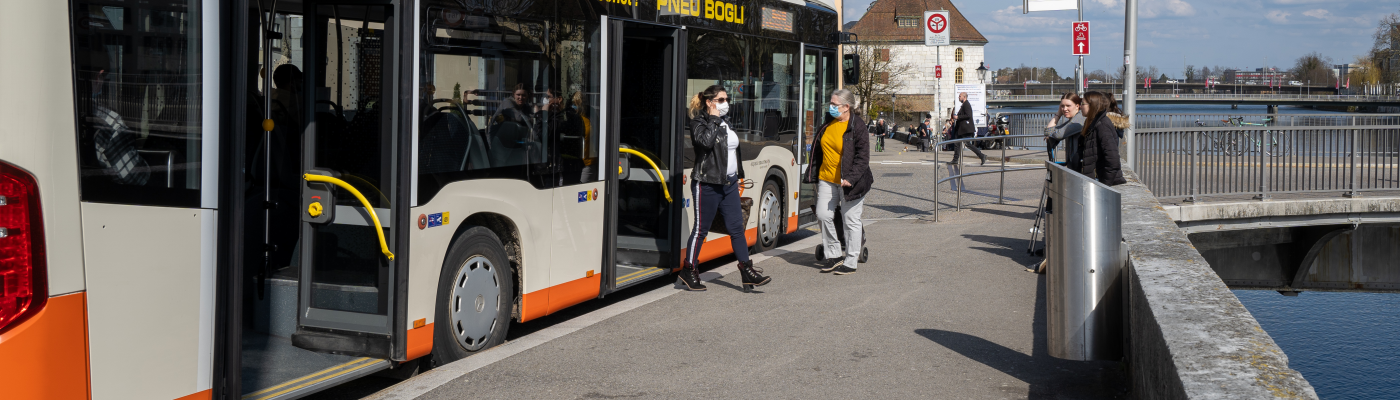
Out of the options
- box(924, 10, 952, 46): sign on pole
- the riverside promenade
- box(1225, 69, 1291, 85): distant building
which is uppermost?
box(1225, 69, 1291, 85): distant building

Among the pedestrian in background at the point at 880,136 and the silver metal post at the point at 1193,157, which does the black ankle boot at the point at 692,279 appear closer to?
the silver metal post at the point at 1193,157

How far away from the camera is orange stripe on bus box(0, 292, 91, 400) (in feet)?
11.7

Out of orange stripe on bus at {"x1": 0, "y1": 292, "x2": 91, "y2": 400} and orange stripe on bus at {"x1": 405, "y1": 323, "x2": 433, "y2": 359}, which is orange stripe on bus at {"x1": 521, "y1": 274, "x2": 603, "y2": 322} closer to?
orange stripe on bus at {"x1": 405, "y1": 323, "x2": 433, "y2": 359}

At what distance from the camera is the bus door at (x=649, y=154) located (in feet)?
28.9

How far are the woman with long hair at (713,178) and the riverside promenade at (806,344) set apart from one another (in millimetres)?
233

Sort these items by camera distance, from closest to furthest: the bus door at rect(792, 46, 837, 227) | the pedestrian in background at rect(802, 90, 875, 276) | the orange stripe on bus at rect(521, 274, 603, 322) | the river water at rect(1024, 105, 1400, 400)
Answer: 1. the orange stripe on bus at rect(521, 274, 603, 322)
2. the pedestrian in background at rect(802, 90, 875, 276)
3. the bus door at rect(792, 46, 837, 227)
4. the river water at rect(1024, 105, 1400, 400)

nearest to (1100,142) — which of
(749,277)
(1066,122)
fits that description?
(1066,122)

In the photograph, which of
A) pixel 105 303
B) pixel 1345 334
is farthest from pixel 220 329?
pixel 1345 334

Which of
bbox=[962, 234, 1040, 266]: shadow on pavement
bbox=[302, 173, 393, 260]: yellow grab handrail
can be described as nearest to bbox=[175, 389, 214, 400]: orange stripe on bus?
bbox=[302, 173, 393, 260]: yellow grab handrail

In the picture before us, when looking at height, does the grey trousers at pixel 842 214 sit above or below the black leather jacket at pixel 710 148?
below

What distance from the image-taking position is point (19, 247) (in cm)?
356

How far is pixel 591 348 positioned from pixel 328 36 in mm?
2283

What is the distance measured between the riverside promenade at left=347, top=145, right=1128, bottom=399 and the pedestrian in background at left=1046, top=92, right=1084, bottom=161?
3.91 feet

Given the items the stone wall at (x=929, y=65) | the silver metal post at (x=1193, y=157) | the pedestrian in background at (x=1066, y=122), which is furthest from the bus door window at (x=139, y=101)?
the stone wall at (x=929, y=65)
